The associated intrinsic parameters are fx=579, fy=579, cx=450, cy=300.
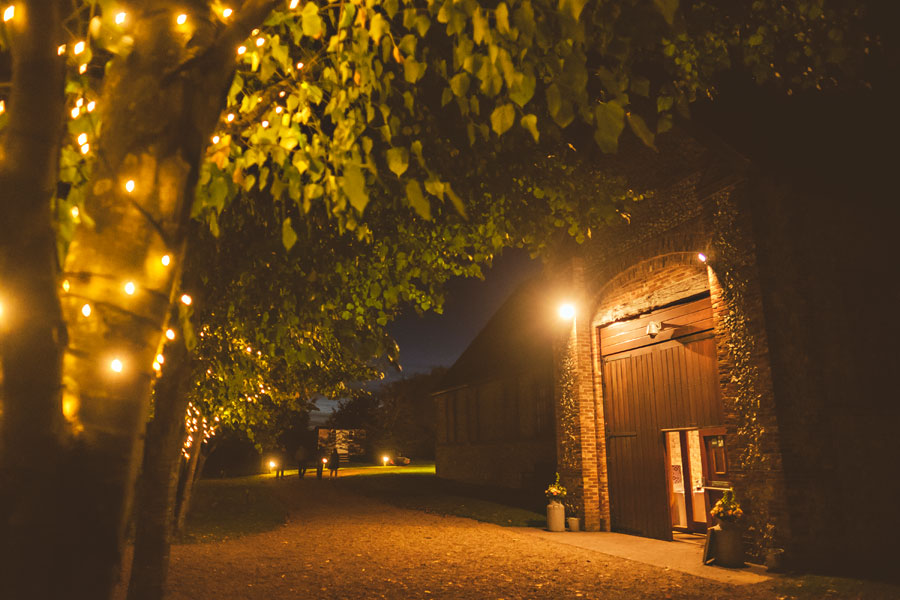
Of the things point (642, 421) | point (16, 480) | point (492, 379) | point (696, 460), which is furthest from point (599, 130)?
point (492, 379)

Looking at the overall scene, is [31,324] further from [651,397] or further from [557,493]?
[557,493]

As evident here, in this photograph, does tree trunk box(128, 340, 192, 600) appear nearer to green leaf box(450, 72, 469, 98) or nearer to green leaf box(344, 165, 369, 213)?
green leaf box(344, 165, 369, 213)

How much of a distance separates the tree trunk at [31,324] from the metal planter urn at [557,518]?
38.4 ft

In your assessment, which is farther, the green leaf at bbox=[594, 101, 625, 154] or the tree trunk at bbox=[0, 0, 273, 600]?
the green leaf at bbox=[594, 101, 625, 154]

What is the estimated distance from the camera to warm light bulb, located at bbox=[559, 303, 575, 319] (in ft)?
42.8

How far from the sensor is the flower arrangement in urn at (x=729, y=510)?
8.54 meters

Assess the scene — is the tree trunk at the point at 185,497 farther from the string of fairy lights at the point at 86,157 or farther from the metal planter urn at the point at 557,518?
the string of fairy lights at the point at 86,157

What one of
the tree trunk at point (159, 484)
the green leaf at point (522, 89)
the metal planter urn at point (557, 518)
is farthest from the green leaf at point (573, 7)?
the metal planter urn at point (557, 518)

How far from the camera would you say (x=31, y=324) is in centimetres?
171

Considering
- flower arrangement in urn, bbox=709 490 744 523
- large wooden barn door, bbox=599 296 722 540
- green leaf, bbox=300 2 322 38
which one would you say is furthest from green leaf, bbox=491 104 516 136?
large wooden barn door, bbox=599 296 722 540

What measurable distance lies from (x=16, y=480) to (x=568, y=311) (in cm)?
1209

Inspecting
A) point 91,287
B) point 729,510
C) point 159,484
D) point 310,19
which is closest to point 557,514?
point 729,510

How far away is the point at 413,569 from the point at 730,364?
5.86 metres

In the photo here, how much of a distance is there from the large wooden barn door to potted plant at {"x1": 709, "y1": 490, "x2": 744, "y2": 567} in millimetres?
1605
